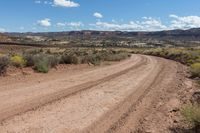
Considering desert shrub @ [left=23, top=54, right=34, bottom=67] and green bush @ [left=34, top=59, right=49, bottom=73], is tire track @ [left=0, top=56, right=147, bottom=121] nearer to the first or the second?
green bush @ [left=34, top=59, right=49, bottom=73]

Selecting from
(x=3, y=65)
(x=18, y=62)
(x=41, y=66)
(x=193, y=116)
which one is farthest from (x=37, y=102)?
(x=41, y=66)

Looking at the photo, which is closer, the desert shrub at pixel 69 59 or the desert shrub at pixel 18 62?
the desert shrub at pixel 18 62

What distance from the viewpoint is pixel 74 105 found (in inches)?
476

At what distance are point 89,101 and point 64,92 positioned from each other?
6.78ft

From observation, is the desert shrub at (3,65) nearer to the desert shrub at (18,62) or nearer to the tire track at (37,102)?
the desert shrub at (18,62)

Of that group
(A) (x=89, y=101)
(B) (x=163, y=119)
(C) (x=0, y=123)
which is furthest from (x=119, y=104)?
(C) (x=0, y=123)

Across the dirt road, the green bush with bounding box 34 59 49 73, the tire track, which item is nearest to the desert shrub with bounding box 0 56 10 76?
the dirt road

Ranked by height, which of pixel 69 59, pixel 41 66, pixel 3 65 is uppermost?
pixel 3 65

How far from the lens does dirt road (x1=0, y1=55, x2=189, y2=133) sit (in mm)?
9320

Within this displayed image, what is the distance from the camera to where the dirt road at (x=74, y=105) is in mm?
9320

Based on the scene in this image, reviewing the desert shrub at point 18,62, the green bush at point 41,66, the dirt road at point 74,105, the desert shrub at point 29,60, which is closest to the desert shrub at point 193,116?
the dirt road at point 74,105

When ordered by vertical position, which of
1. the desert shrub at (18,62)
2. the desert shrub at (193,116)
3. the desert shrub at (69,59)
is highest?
the desert shrub at (193,116)

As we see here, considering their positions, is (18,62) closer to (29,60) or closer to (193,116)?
(29,60)

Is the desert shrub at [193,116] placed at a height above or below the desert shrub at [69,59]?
above
